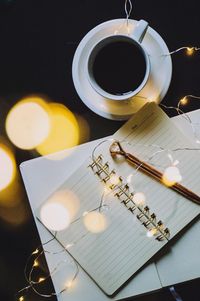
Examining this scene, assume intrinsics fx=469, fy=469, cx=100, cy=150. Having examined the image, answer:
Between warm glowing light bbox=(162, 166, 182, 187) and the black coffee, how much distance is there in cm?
18

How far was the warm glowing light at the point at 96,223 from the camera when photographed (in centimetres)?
94

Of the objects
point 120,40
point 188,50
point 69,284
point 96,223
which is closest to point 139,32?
point 120,40

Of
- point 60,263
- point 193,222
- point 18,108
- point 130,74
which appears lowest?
point 193,222

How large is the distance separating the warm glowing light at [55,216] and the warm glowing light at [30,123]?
0.14m

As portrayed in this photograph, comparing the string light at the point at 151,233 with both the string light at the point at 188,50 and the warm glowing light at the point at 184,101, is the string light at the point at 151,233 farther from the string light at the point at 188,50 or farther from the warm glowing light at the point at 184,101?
the string light at the point at 188,50

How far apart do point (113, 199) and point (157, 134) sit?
0.16 metres

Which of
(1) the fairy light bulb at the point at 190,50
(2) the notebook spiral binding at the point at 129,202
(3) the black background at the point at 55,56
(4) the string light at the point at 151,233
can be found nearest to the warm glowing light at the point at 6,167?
(3) the black background at the point at 55,56

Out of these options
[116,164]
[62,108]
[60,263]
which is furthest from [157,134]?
Answer: [60,263]

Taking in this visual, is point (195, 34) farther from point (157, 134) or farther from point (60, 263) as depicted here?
point (60, 263)

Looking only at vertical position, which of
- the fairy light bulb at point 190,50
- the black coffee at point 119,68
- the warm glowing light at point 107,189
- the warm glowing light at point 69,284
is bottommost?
the warm glowing light at point 69,284

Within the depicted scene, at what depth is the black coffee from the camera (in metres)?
0.89

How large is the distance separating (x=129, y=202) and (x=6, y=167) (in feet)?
0.91

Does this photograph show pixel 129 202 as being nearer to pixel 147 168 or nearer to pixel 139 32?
pixel 147 168

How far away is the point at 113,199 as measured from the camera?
0.95 metres
